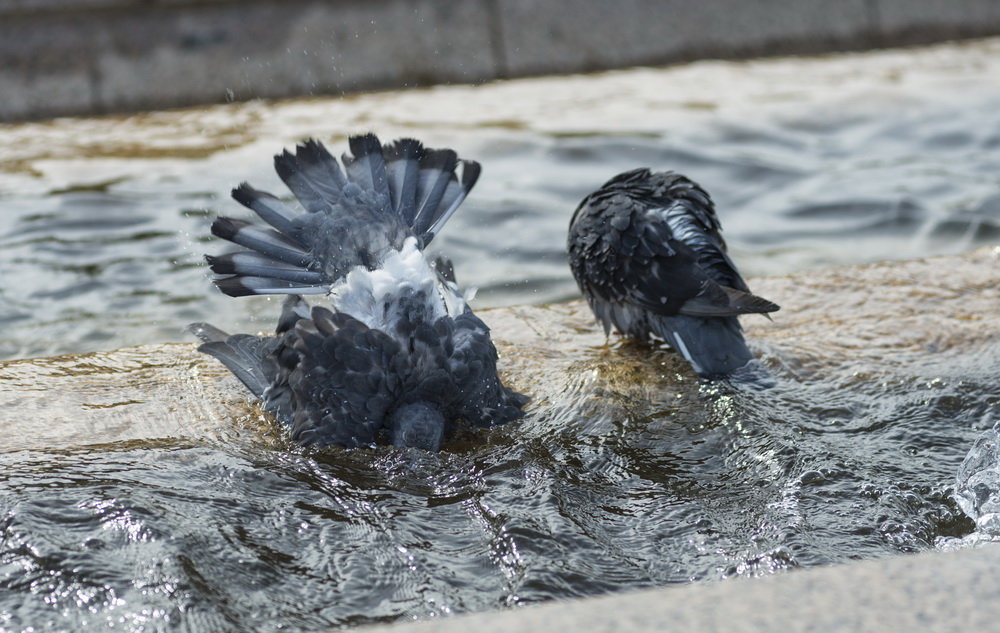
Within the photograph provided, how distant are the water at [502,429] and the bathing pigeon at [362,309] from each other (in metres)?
0.12

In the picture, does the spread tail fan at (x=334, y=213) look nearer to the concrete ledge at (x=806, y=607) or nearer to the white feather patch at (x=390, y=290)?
the white feather patch at (x=390, y=290)

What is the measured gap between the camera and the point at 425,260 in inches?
152

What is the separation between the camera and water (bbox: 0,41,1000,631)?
8.88ft

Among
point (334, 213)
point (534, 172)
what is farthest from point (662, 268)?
point (534, 172)

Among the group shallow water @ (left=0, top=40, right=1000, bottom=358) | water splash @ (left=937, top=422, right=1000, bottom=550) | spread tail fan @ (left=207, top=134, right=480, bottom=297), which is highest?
spread tail fan @ (left=207, top=134, right=480, bottom=297)

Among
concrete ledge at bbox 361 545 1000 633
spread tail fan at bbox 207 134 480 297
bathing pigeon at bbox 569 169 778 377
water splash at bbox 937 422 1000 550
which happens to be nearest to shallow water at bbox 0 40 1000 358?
bathing pigeon at bbox 569 169 778 377

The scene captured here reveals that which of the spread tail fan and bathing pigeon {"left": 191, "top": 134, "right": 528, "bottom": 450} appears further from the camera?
the spread tail fan

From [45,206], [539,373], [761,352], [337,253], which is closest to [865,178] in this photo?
[761,352]

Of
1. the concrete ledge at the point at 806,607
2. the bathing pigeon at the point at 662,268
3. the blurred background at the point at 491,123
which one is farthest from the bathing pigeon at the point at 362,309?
the concrete ledge at the point at 806,607

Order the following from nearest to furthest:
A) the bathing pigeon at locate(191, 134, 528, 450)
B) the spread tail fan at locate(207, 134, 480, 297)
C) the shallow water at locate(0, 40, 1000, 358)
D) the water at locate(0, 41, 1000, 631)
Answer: the water at locate(0, 41, 1000, 631) < the bathing pigeon at locate(191, 134, 528, 450) < the spread tail fan at locate(207, 134, 480, 297) < the shallow water at locate(0, 40, 1000, 358)

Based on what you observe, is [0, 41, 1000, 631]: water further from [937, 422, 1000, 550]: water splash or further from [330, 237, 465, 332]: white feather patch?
[330, 237, 465, 332]: white feather patch

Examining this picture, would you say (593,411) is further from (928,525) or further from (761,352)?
(928,525)

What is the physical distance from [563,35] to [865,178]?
375 centimetres

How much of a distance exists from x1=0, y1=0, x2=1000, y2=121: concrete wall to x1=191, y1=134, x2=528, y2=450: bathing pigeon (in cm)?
556
